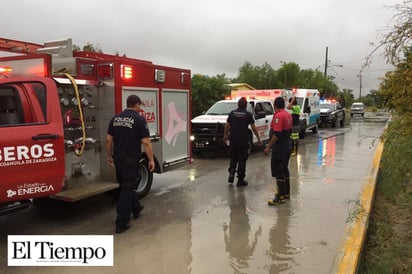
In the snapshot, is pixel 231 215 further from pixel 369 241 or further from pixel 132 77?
pixel 132 77

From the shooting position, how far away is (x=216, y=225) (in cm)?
591

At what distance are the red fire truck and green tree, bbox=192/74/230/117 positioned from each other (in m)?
13.7

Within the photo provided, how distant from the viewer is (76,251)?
4.93 metres

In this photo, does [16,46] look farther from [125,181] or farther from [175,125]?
[125,181]

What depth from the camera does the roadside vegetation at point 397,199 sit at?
16.2ft

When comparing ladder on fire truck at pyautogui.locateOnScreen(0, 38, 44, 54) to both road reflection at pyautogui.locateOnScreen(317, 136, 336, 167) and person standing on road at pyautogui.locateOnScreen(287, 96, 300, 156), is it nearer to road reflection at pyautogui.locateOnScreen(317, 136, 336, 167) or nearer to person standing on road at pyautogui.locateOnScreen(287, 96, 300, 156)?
road reflection at pyautogui.locateOnScreen(317, 136, 336, 167)

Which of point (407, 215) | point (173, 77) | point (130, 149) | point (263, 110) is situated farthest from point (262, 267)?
point (263, 110)

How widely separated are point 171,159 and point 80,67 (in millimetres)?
2613

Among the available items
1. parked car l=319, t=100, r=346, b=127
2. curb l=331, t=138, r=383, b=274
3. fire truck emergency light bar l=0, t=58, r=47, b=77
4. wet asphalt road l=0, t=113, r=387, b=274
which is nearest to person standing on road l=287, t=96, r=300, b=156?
wet asphalt road l=0, t=113, r=387, b=274

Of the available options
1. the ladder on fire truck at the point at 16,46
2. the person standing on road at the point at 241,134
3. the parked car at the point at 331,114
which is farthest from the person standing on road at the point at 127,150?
the parked car at the point at 331,114

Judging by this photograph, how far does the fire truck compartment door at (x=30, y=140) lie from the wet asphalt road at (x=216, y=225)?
847 mm

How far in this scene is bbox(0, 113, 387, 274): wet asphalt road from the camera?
4.59 m

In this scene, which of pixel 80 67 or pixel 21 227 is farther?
pixel 80 67

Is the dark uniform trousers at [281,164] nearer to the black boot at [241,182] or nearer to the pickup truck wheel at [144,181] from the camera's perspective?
the black boot at [241,182]
